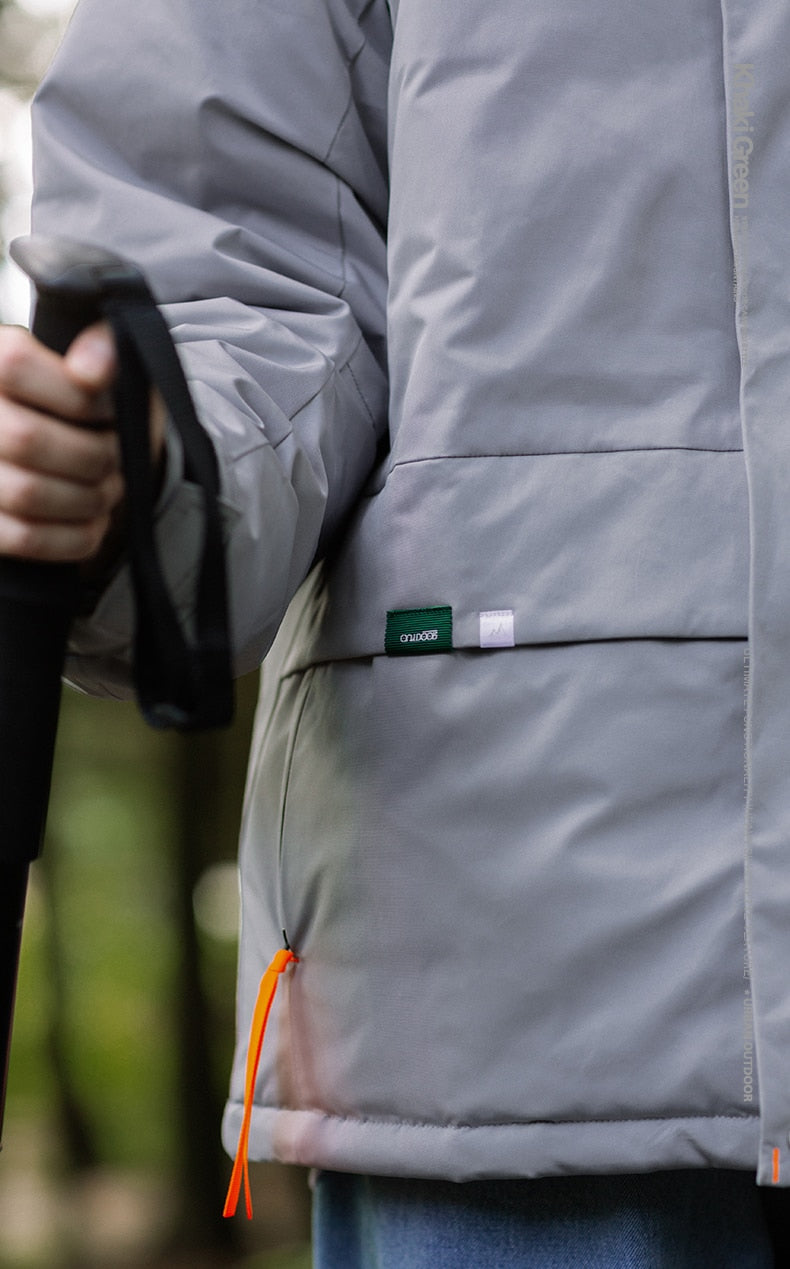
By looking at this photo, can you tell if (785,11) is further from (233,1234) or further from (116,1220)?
(116,1220)

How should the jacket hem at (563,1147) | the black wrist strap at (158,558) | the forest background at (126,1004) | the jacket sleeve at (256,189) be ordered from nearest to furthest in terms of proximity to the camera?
the black wrist strap at (158,558) < the jacket hem at (563,1147) < the jacket sleeve at (256,189) < the forest background at (126,1004)

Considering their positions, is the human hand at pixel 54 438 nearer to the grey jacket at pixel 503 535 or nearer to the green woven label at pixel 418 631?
the grey jacket at pixel 503 535

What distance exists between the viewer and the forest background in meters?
6.71

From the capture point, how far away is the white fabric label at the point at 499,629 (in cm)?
97

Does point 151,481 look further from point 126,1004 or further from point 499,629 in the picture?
point 126,1004

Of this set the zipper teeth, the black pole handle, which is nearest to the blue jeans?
the zipper teeth

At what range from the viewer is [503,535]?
99 cm

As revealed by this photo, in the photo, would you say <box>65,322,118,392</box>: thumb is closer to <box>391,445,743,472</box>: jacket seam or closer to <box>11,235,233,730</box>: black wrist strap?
→ <box>11,235,233,730</box>: black wrist strap

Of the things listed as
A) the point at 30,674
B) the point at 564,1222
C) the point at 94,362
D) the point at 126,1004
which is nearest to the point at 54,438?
the point at 94,362

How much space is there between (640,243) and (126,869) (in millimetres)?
7106

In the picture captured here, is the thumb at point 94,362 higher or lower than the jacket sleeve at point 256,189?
lower

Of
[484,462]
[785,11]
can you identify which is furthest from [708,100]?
[484,462]

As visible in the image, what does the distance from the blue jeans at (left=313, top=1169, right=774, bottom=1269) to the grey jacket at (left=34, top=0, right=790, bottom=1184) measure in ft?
0.21

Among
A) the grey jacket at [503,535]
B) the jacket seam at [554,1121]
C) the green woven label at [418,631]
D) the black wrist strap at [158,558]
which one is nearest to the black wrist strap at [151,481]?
the black wrist strap at [158,558]
